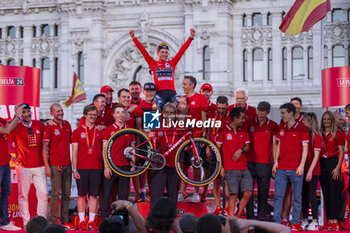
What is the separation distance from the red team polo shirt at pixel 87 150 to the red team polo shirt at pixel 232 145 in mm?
2065

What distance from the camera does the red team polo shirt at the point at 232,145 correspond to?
418 inches

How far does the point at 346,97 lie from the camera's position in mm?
16703

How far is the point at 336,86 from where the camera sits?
54.8 feet

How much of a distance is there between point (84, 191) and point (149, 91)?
2.05 meters

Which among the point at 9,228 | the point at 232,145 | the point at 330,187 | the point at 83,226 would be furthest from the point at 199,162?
the point at 9,228

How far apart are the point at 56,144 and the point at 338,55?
111 ft

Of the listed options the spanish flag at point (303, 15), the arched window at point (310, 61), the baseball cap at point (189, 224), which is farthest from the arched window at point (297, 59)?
the baseball cap at point (189, 224)

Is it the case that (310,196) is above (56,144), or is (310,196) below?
below

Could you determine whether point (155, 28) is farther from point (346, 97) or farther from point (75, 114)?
point (346, 97)

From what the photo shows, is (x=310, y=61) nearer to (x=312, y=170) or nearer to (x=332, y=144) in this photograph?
(x=332, y=144)

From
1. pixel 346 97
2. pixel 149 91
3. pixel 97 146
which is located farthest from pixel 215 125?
pixel 346 97

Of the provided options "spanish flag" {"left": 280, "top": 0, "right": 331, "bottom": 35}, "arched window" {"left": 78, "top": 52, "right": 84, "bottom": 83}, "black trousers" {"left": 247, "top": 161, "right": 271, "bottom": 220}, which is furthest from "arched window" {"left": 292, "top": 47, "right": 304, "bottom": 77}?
"black trousers" {"left": 247, "top": 161, "right": 271, "bottom": 220}

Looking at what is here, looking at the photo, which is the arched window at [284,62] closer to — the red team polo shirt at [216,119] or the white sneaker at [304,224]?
the red team polo shirt at [216,119]

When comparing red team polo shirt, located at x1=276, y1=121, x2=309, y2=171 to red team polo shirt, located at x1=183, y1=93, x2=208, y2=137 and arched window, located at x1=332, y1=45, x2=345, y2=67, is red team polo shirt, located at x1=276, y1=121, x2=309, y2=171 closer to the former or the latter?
red team polo shirt, located at x1=183, y1=93, x2=208, y2=137
